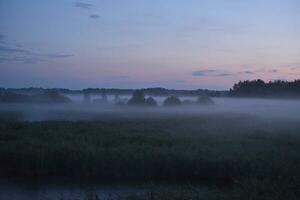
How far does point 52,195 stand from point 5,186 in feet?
8.30

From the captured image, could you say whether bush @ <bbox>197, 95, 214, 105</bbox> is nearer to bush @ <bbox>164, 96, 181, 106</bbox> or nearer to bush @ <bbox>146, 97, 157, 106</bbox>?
bush @ <bbox>164, 96, 181, 106</bbox>

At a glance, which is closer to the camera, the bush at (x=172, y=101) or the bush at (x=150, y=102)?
the bush at (x=150, y=102)

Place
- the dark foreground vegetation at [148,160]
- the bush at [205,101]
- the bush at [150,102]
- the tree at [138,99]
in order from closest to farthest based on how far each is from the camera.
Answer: the dark foreground vegetation at [148,160]
the bush at [150,102]
the tree at [138,99]
the bush at [205,101]

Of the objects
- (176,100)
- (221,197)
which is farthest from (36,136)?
(176,100)

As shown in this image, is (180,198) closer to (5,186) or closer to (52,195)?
(52,195)

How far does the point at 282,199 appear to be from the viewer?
479 inches

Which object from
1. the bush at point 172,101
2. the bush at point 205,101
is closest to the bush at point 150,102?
the bush at point 172,101

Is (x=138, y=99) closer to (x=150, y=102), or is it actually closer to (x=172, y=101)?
(x=150, y=102)

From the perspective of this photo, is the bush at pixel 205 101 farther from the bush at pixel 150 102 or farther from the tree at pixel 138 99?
the tree at pixel 138 99

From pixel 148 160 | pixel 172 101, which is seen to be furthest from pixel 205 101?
pixel 148 160

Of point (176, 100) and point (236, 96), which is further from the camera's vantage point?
point (236, 96)

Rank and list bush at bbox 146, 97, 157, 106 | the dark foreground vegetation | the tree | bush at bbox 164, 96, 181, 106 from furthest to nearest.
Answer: the tree < bush at bbox 164, 96, 181, 106 < bush at bbox 146, 97, 157, 106 < the dark foreground vegetation

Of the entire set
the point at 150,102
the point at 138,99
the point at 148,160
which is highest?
the point at 138,99

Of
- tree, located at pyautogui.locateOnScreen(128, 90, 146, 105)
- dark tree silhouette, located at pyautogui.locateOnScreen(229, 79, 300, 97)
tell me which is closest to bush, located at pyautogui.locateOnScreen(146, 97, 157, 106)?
tree, located at pyautogui.locateOnScreen(128, 90, 146, 105)
